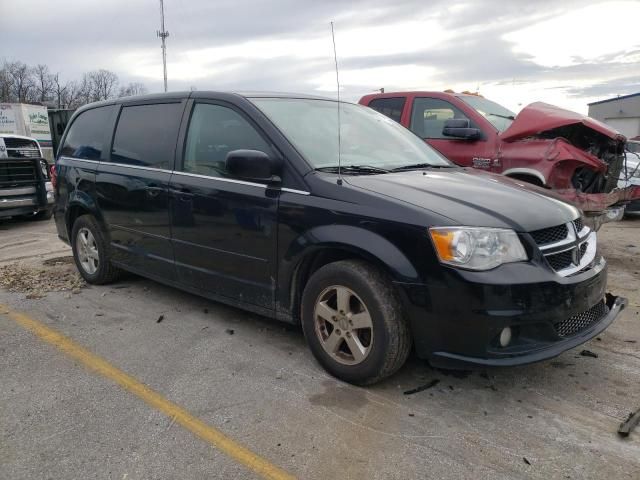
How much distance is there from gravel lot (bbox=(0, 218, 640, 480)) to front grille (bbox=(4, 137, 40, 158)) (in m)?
6.69

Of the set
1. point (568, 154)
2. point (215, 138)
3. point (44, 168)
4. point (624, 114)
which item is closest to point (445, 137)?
point (568, 154)

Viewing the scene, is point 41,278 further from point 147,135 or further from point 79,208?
point 147,135

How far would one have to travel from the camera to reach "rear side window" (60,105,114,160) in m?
5.07

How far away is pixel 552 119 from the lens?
5867 mm

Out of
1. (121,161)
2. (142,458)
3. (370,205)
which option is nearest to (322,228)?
(370,205)

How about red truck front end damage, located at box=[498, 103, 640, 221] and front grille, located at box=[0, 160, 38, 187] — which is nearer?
red truck front end damage, located at box=[498, 103, 640, 221]

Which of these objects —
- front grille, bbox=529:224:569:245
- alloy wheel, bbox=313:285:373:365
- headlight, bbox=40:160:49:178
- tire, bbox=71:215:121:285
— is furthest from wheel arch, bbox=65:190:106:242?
headlight, bbox=40:160:49:178

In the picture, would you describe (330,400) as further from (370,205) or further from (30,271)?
(30,271)

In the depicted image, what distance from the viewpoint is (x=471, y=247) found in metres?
2.76

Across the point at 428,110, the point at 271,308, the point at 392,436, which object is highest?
the point at 428,110

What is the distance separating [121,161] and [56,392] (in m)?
2.23

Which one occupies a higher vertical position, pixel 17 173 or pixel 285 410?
pixel 17 173

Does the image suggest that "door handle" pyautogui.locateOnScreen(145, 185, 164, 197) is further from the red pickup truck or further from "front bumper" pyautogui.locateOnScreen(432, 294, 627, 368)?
the red pickup truck

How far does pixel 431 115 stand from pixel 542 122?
1467 millimetres
